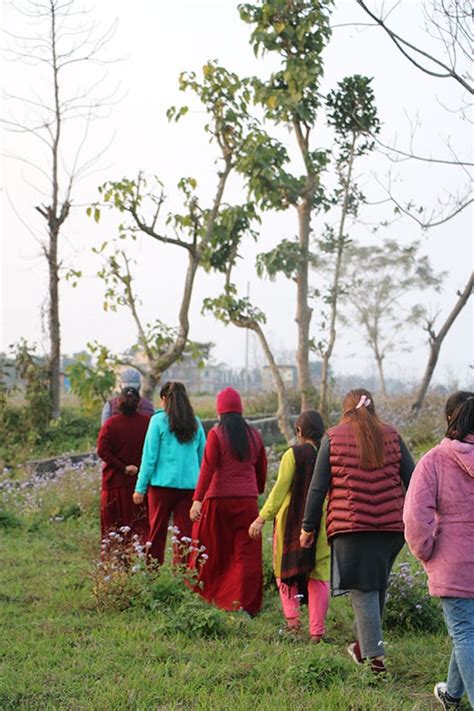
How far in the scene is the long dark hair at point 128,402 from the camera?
30.1ft

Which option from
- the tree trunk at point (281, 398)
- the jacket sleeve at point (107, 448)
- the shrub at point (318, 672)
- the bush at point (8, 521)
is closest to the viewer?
the shrub at point (318, 672)

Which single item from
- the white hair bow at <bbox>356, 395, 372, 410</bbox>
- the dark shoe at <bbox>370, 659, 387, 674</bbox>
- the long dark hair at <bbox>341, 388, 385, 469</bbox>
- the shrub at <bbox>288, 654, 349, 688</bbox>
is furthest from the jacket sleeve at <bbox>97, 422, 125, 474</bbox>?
the shrub at <bbox>288, 654, 349, 688</bbox>

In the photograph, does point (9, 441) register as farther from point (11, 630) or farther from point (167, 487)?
point (11, 630)

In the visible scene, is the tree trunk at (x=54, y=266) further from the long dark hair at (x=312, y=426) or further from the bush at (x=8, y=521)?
the long dark hair at (x=312, y=426)

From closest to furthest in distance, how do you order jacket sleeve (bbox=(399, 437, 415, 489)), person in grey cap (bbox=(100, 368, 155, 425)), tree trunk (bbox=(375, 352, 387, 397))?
jacket sleeve (bbox=(399, 437, 415, 489))
person in grey cap (bbox=(100, 368, 155, 425))
tree trunk (bbox=(375, 352, 387, 397))

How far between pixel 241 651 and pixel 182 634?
472mm

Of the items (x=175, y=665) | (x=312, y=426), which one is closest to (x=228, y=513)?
(x=312, y=426)

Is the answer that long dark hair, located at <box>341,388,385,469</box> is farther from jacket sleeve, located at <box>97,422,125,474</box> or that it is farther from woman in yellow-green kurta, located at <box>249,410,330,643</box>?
jacket sleeve, located at <box>97,422,125,474</box>

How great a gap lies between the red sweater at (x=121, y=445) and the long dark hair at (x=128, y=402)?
0.18 feet

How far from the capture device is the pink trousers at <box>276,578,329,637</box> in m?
7.07

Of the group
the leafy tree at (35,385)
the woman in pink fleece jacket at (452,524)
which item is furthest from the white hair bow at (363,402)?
the leafy tree at (35,385)

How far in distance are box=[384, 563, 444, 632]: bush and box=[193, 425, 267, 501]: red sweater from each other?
4.66ft

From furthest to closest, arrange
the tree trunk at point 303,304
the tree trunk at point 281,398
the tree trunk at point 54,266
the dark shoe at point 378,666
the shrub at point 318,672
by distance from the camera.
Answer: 1. the tree trunk at point 54,266
2. the tree trunk at point 281,398
3. the tree trunk at point 303,304
4. the dark shoe at point 378,666
5. the shrub at point 318,672

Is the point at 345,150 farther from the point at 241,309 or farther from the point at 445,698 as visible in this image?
the point at 445,698
